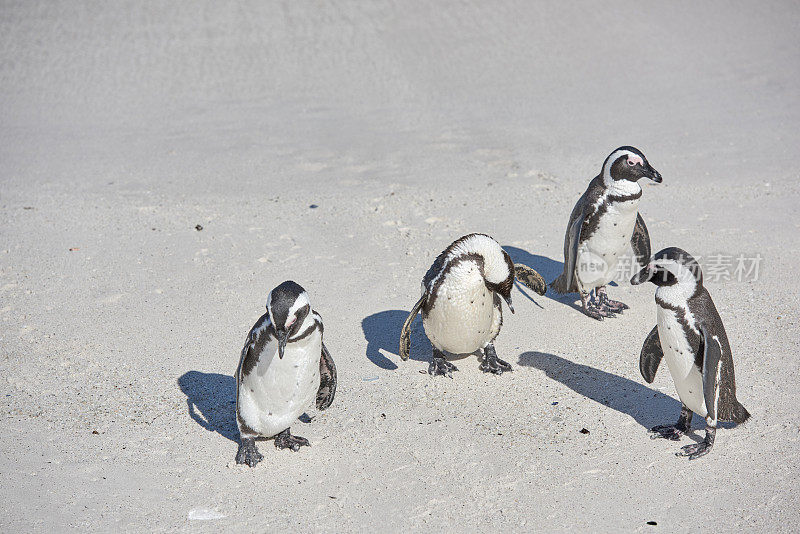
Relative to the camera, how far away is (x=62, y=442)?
14.8 feet

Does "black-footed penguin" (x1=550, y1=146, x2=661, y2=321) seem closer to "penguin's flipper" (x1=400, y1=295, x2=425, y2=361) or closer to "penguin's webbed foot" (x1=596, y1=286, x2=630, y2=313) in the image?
"penguin's webbed foot" (x1=596, y1=286, x2=630, y2=313)

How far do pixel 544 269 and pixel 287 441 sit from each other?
116 inches

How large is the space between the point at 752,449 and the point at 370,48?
9.52 meters

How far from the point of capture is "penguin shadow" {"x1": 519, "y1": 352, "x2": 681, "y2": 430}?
186 inches

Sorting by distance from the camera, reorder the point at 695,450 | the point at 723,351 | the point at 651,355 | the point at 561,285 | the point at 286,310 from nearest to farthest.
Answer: the point at 286,310 → the point at 723,351 → the point at 695,450 → the point at 651,355 → the point at 561,285

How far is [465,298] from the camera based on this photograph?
16.1ft

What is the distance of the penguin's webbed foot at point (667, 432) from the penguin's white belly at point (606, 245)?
1541 mm

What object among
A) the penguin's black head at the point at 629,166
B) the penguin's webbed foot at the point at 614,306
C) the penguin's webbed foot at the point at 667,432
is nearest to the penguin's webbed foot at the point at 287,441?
the penguin's webbed foot at the point at 667,432

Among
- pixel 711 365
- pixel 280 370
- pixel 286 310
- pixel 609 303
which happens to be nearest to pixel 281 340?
pixel 286 310

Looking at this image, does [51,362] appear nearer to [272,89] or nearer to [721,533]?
[721,533]

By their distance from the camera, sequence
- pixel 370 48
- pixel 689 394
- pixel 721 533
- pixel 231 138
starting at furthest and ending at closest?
pixel 370 48 < pixel 231 138 < pixel 689 394 < pixel 721 533

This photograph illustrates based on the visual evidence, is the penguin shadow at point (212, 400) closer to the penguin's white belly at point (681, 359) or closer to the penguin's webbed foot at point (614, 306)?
the penguin's white belly at point (681, 359)

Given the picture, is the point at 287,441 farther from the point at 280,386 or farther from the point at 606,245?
the point at 606,245

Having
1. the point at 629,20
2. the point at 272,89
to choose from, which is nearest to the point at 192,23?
the point at 272,89
